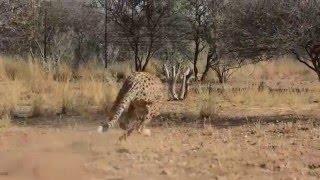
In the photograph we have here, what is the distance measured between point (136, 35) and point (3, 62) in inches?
342

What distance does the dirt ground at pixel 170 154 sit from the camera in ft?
24.8

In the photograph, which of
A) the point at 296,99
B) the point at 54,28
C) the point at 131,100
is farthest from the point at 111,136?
the point at 54,28

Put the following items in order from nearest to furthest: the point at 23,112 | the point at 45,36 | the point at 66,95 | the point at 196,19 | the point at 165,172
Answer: the point at 165,172 < the point at 23,112 < the point at 66,95 < the point at 196,19 < the point at 45,36

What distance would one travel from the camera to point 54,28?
3002cm

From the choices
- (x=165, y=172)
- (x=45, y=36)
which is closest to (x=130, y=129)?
(x=165, y=172)

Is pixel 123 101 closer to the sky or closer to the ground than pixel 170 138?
closer to the sky

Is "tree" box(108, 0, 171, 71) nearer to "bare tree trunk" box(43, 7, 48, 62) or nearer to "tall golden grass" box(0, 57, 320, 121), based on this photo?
"tall golden grass" box(0, 57, 320, 121)

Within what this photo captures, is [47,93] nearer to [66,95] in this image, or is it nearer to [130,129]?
[66,95]

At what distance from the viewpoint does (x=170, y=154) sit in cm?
920

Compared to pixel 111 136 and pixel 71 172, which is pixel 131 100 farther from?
pixel 71 172

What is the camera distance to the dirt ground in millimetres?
7555

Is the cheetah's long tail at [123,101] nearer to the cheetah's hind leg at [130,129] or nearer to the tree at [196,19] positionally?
the cheetah's hind leg at [130,129]

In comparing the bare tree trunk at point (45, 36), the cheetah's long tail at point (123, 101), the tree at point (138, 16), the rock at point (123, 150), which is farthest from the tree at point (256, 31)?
the bare tree trunk at point (45, 36)

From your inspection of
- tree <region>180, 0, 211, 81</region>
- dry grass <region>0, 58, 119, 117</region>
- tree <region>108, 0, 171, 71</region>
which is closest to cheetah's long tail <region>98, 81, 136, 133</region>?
dry grass <region>0, 58, 119, 117</region>
